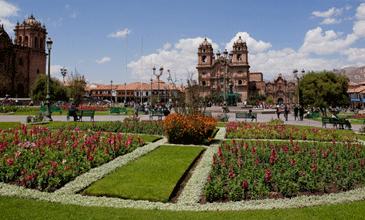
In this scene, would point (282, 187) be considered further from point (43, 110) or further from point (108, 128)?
point (43, 110)

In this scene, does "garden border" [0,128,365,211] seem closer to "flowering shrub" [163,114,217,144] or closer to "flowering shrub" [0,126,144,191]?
"flowering shrub" [0,126,144,191]

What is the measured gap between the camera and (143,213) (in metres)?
7.37

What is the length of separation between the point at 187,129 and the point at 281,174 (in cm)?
736

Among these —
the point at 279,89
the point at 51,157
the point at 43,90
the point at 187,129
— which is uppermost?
the point at 279,89

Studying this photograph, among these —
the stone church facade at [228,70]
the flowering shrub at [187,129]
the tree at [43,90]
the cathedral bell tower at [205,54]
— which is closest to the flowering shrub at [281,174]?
the flowering shrub at [187,129]

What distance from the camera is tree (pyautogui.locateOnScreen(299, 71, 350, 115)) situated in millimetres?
48469

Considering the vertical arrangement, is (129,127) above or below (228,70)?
below

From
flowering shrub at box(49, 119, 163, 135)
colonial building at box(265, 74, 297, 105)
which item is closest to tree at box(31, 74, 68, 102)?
flowering shrub at box(49, 119, 163, 135)

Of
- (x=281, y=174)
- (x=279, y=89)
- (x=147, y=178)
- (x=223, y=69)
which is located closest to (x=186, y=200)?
(x=147, y=178)

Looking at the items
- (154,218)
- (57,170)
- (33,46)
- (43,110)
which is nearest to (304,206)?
(154,218)

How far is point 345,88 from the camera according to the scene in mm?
52156

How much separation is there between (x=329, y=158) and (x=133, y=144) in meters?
7.39

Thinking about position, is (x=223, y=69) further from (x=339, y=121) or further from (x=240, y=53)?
(x=339, y=121)

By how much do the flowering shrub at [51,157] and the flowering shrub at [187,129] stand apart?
68.5 inches
